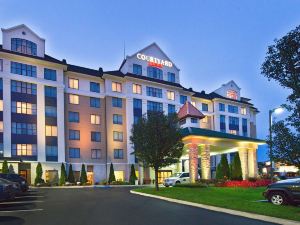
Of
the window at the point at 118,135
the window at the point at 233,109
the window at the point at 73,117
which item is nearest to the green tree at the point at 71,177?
the window at the point at 73,117

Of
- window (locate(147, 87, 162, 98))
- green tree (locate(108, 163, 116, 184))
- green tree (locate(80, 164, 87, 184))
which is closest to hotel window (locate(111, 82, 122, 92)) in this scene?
window (locate(147, 87, 162, 98))

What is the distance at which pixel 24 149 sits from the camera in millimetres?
53438

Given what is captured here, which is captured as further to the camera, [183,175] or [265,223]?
[183,175]

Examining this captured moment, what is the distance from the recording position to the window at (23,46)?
55.0m

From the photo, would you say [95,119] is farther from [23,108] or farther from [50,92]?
[23,108]

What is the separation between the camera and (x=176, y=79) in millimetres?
72688

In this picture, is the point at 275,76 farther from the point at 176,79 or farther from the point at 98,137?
the point at 176,79

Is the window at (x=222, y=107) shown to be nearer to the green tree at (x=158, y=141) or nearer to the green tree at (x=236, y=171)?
the green tree at (x=236, y=171)

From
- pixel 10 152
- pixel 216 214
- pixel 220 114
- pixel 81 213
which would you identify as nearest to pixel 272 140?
pixel 216 214

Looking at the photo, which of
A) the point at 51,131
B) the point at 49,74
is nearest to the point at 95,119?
the point at 51,131

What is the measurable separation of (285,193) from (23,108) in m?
44.2

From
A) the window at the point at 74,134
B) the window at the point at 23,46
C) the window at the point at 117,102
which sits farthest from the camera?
the window at the point at 117,102

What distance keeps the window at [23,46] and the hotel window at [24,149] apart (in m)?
13.8

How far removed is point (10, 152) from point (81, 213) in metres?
39.5
